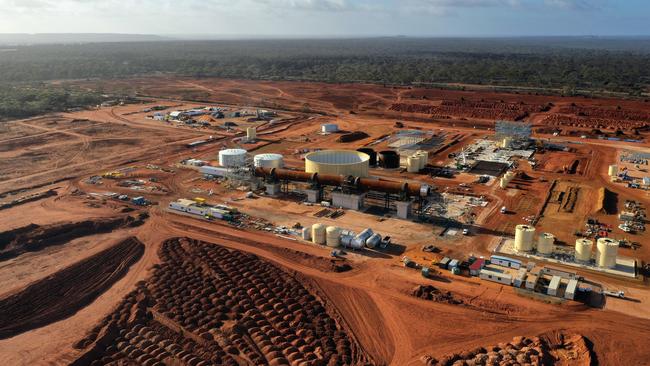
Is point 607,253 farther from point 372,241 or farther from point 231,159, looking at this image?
point 231,159

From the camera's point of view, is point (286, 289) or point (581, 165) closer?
point (286, 289)

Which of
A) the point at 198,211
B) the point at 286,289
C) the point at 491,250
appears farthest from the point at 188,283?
the point at 491,250

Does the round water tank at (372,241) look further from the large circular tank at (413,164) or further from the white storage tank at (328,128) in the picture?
the white storage tank at (328,128)

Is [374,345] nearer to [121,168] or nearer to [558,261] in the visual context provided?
[558,261]

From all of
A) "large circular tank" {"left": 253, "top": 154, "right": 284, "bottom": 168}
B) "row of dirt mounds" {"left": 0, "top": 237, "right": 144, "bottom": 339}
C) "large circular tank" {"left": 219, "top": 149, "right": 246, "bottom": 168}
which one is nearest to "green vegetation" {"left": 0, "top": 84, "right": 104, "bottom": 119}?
"large circular tank" {"left": 219, "top": 149, "right": 246, "bottom": 168}

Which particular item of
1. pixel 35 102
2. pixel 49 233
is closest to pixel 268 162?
pixel 49 233

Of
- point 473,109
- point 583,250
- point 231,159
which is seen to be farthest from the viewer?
point 473,109
